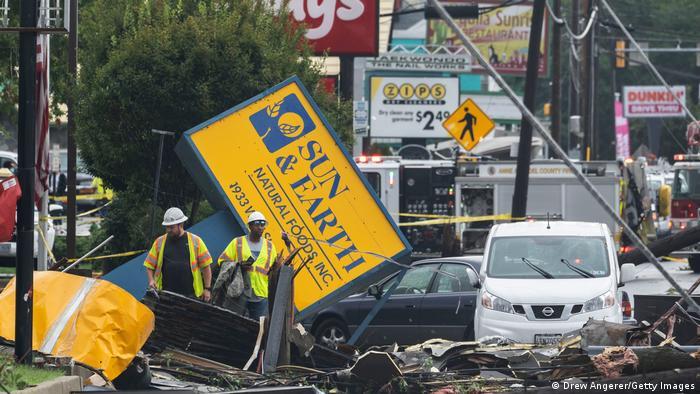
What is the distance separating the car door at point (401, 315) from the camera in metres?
17.3

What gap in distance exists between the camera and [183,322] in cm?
1276

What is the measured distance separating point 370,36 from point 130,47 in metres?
7.96

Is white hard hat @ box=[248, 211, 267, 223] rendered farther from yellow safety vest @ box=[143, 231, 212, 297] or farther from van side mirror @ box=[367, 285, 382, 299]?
van side mirror @ box=[367, 285, 382, 299]

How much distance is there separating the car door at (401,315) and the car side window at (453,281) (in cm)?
10

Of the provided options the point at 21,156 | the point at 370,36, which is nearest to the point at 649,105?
the point at 370,36

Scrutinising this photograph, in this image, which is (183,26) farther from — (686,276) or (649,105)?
(649,105)

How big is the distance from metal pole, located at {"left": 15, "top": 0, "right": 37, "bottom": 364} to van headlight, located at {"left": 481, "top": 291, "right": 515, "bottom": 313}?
243 inches

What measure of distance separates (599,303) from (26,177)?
703 cm

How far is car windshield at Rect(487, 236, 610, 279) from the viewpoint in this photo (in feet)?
51.6

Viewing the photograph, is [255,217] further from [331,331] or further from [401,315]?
[331,331]

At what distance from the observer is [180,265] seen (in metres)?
13.8

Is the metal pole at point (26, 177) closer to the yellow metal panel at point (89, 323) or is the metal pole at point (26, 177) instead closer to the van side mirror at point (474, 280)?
the yellow metal panel at point (89, 323)

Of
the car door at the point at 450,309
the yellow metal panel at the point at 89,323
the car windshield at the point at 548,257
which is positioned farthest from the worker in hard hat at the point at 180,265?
the car door at the point at 450,309

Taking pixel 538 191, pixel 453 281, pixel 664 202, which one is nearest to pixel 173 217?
pixel 453 281
